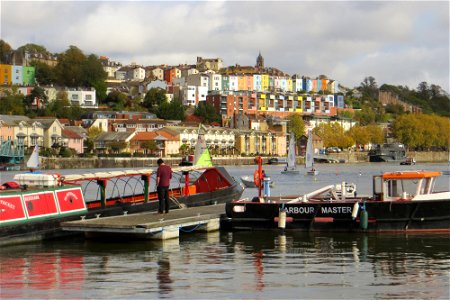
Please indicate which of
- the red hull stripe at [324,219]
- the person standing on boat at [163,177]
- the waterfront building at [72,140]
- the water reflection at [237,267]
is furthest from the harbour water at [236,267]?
the waterfront building at [72,140]

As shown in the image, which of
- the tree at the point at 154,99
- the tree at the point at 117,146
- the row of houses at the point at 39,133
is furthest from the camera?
the tree at the point at 154,99

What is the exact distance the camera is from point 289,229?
→ 28.9m

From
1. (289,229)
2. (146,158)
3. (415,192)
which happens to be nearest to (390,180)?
(415,192)

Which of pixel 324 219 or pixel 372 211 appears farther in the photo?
pixel 324 219

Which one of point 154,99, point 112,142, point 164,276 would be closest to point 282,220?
point 164,276

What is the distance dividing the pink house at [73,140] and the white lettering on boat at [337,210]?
12282cm

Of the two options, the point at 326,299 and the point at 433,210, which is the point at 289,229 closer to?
the point at 433,210

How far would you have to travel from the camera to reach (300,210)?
2892cm

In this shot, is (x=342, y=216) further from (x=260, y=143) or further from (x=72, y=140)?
(x=260, y=143)

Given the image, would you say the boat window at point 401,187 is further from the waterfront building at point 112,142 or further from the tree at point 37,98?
the tree at point 37,98

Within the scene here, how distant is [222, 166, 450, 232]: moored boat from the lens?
90.9 feet

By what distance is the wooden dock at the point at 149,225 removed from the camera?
26.1 meters

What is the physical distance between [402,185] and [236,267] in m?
8.65

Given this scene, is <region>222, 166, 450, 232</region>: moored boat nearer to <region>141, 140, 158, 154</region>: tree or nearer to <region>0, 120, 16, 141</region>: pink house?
<region>0, 120, 16, 141</region>: pink house
